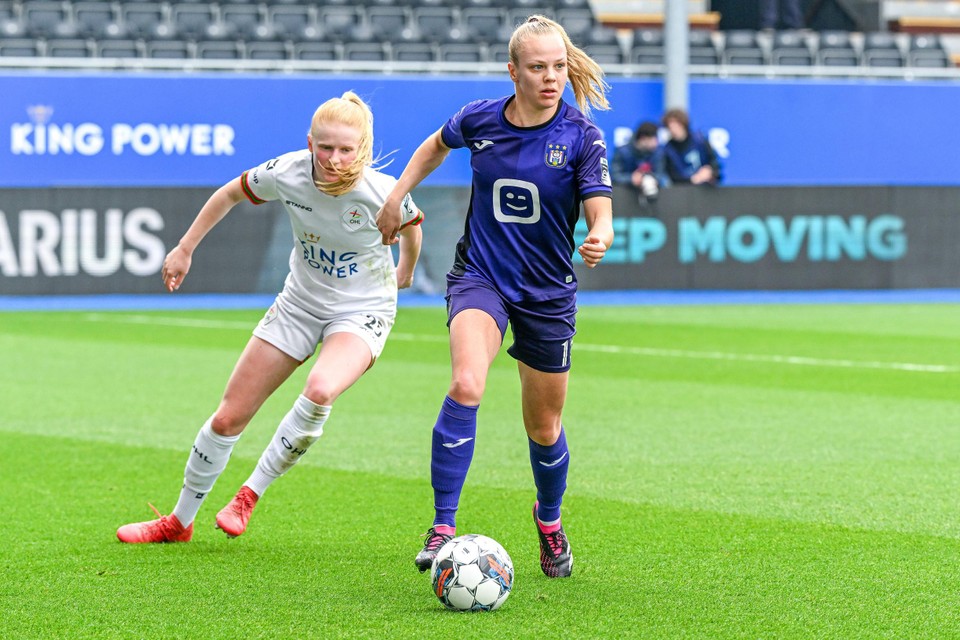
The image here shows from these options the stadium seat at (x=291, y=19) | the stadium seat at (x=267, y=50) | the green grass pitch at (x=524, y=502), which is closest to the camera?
the green grass pitch at (x=524, y=502)

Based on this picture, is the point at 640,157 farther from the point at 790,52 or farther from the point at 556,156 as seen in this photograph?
the point at 556,156

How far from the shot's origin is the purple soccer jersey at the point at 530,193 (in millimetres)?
5086

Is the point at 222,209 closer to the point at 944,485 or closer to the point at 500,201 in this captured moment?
the point at 500,201

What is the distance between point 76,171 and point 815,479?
56.3 feet

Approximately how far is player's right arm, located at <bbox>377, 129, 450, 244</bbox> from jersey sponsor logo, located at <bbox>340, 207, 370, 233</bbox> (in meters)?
0.26

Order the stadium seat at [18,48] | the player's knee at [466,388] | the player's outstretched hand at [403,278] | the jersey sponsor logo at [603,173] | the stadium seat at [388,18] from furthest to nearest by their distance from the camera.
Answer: the stadium seat at [388,18]
the stadium seat at [18,48]
the player's outstretched hand at [403,278]
the jersey sponsor logo at [603,173]
the player's knee at [466,388]

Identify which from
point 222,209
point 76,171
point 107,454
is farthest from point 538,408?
point 76,171

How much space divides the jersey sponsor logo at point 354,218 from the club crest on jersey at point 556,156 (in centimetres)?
90

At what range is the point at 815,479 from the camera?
726 cm

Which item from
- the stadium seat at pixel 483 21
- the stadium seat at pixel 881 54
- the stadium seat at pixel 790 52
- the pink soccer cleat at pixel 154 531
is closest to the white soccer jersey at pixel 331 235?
→ the pink soccer cleat at pixel 154 531

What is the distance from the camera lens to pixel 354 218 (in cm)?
564

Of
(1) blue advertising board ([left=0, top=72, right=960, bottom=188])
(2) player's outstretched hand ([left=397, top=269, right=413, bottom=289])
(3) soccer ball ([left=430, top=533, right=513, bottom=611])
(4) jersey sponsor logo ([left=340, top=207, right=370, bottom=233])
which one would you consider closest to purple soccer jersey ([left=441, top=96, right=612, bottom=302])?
(4) jersey sponsor logo ([left=340, top=207, right=370, bottom=233])

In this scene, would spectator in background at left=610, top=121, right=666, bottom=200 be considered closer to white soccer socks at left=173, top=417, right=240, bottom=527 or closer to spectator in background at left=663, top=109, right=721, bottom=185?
spectator in background at left=663, top=109, right=721, bottom=185

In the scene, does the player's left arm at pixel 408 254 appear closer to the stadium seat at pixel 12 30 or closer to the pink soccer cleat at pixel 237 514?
the pink soccer cleat at pixel 237 514
